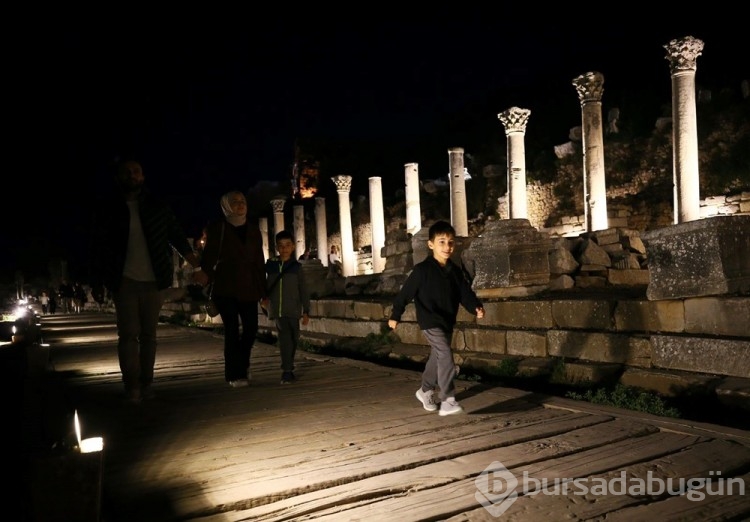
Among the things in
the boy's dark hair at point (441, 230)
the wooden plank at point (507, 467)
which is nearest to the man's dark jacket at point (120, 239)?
the boy's dark hair at point (441, 230)

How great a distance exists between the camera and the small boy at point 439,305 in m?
4.64

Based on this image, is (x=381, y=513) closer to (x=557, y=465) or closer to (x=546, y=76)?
(x=557, y=465)

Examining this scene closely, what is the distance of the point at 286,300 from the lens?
21.2 feet

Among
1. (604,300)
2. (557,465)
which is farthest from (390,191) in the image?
(557,465)

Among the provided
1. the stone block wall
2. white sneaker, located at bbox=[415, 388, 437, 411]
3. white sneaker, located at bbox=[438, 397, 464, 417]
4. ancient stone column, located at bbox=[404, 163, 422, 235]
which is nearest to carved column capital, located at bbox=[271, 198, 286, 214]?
ancient stone column, located at bbox=[404, 163, 422, 235]

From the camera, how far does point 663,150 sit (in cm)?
2731

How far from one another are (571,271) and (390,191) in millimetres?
52398

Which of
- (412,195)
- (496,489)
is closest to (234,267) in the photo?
(496,489)

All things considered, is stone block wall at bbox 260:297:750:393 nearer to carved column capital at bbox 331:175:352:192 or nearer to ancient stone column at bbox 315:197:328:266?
carved column capital at bbox 331:175:352:192

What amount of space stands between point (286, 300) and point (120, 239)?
6.43ft

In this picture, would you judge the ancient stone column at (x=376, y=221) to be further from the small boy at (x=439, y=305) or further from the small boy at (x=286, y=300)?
the small boy at (x=439, y=305)

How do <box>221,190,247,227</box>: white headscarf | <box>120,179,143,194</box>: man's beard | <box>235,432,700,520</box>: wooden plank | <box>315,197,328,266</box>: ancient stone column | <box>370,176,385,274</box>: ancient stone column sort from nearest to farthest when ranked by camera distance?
<box>235,432,700,520</box>: wooden plank → <box>120,179,143,194</box>: man's beard → <box>221,190,247,227</box>: white headscarf → <box>370,176,385,274</box>: ancient stone column → <box>315,197,328,266</box>: ancient stone column

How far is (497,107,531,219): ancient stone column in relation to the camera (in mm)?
18438

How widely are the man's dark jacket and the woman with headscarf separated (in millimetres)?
612
